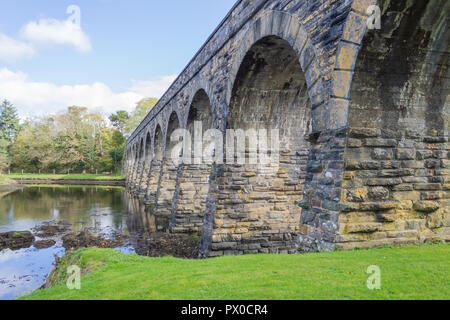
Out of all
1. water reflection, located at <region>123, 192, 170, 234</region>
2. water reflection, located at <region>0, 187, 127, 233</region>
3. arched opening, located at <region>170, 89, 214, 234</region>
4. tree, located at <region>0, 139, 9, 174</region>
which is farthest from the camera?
tree, located at <region>0, 139, 9, 174</region>

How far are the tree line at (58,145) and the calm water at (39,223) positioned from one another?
24951mm

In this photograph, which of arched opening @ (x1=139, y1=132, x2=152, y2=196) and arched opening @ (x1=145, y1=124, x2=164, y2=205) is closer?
arched opening @ (x1=145, y1=124, x2=164, y2=205)

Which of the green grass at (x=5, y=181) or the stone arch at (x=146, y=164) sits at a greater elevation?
the stone arch at (x=146, y=164)

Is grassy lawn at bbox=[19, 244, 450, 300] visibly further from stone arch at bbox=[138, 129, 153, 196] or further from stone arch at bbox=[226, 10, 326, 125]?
stone arch at bbox=[138, 129, 153, 196]

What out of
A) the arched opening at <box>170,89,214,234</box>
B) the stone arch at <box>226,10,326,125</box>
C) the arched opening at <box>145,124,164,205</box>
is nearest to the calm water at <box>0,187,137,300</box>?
the arched opening at <box>145,124,164,205</box>

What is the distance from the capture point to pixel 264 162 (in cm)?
870

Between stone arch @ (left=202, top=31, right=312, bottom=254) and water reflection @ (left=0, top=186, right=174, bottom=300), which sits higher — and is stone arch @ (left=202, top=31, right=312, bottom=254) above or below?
above

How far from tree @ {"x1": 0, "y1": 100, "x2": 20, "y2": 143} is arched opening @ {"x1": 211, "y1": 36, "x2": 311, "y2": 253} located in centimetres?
5183

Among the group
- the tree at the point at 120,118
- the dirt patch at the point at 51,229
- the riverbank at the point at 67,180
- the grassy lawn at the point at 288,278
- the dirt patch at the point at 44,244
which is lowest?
the dirt patch at the point at 44,244

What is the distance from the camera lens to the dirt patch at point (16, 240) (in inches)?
406

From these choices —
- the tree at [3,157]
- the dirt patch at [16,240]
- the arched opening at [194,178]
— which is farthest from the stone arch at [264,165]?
the tree at [3,157]

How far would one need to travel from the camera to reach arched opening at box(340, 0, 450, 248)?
4.42 m

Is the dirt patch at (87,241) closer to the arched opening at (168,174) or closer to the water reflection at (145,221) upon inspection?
the water reflection at (145,221)

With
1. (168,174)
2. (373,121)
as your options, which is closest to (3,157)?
(168,174)
